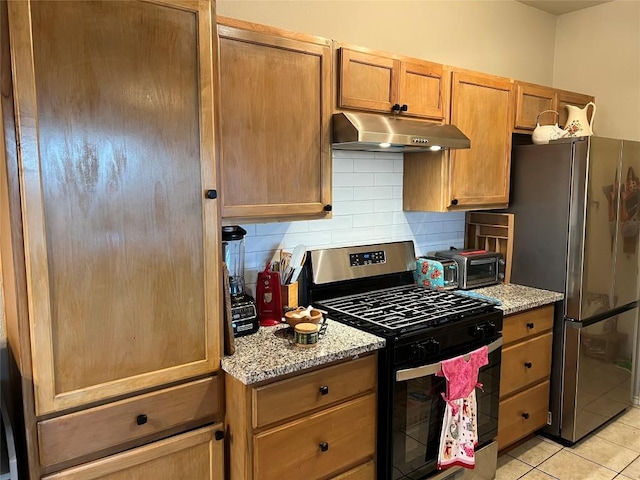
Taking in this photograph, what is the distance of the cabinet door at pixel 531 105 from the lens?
118 inches

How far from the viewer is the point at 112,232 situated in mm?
1480

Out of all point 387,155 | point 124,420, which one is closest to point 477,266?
point 387,155

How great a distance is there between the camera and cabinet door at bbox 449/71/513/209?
2701 millimetres

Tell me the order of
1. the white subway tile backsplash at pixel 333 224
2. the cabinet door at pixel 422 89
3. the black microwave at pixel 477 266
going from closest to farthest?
the cabinet door at pixel 422 89
the white subway tile backsplash at pixel 333 224
the black microwave at pixel 477 266

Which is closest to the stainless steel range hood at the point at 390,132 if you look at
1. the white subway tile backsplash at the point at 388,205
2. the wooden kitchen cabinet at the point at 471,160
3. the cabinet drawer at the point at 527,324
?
the wooden kitchen cabinet at the point at 471,160

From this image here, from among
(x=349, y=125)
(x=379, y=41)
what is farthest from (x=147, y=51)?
(x=379, y=41)

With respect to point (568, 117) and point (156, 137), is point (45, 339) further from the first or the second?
point (568, 117)

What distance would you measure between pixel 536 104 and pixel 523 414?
1.93m

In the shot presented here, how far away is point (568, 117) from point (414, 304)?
185 centimetres

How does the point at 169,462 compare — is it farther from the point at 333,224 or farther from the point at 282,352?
the point at 333,224

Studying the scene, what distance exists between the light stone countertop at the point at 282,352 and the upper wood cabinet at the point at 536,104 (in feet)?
6.05

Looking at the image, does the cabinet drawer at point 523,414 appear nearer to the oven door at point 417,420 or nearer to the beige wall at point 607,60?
the oven door at point 417,420

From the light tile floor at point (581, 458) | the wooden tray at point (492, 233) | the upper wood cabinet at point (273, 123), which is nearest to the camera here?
the upper wood cabinet at point (273, 123)

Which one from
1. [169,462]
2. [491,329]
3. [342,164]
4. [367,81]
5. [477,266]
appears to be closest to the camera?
[169,462]
